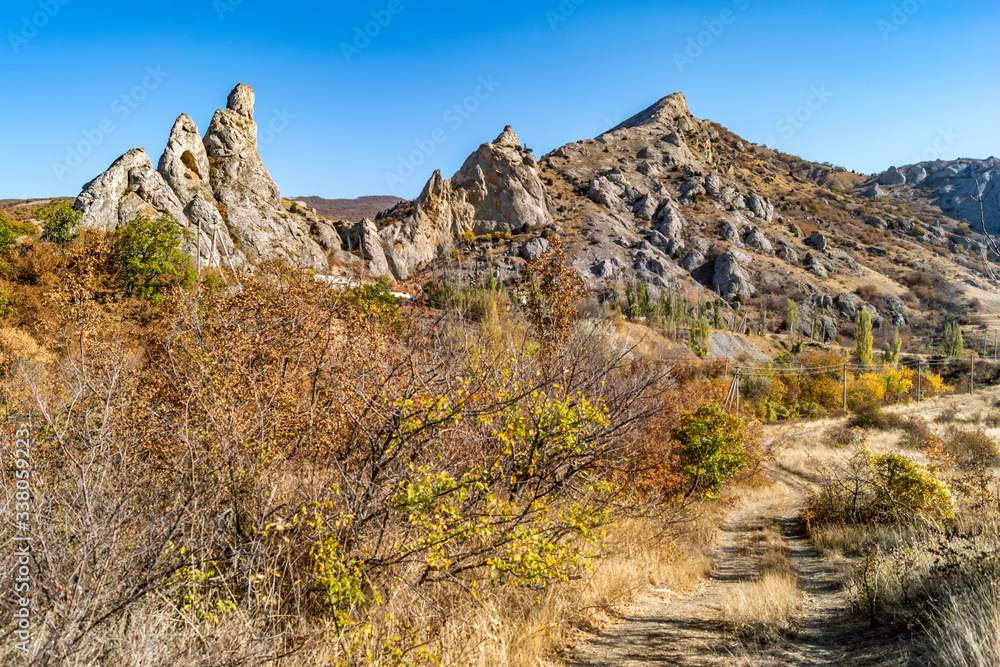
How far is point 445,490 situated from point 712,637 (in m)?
3.79

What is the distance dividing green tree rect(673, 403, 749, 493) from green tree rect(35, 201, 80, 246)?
28710 millimetres

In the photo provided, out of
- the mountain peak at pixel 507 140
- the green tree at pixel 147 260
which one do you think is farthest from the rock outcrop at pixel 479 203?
the green tree at pixel 147 260

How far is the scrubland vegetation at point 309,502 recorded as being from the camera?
3.30 meters

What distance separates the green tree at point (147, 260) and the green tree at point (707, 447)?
18.6 metres

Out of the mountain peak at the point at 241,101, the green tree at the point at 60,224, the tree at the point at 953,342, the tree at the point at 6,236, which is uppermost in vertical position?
the mountain peak at the point at 241,101

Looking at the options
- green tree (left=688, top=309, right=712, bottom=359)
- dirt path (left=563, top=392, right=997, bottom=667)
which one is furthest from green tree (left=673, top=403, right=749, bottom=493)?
green tree (left=688, top=309, right=712, bottom=359)

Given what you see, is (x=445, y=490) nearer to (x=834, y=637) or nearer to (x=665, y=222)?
(x=834, y=637)

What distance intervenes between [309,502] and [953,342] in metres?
74.9

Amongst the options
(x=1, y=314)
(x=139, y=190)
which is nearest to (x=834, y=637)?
(x=1, y=314)

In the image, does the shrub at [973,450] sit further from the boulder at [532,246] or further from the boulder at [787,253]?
the boulder at [787,253]

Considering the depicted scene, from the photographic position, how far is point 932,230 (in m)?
102

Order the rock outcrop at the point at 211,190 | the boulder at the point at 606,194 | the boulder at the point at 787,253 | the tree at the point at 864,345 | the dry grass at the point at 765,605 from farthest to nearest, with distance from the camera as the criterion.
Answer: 1. the boulder at the point at 606,194
2. the boulder at the point at 787,253
3. the tree at the point at 864,345
4. the rock outcrop at the point at 211,190
5. the dry grass at the point at 765,605

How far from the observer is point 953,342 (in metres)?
58.3

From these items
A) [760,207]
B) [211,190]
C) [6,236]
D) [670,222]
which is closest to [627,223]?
[670,222]
